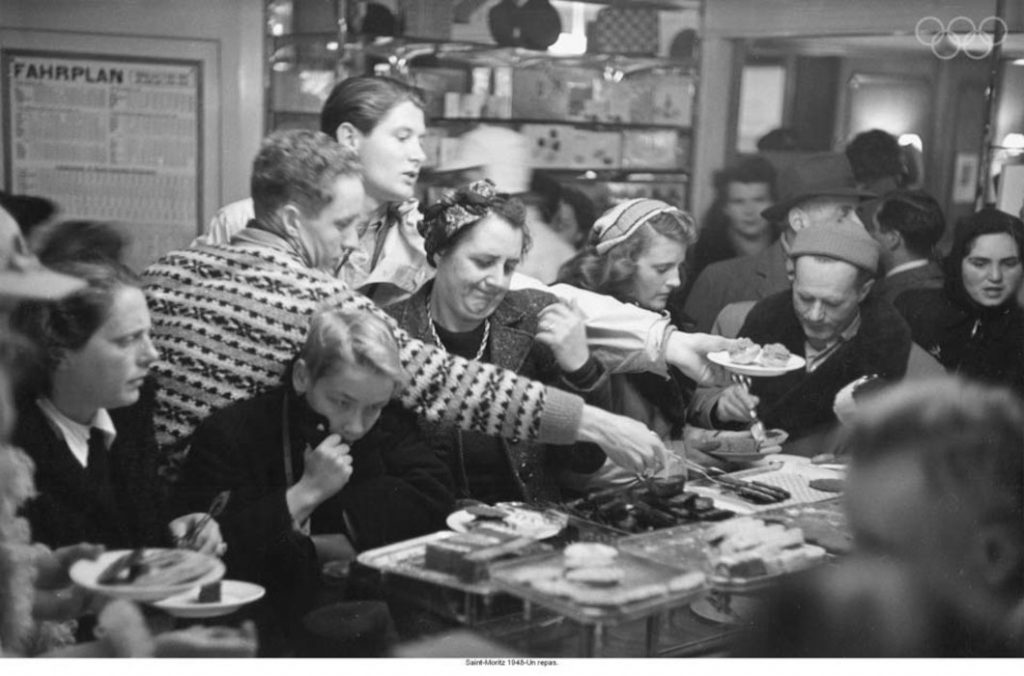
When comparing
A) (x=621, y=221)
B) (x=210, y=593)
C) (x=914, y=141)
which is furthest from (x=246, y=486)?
(x=914, y=141)

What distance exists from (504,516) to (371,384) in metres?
0.44

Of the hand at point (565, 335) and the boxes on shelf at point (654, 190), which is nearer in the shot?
the hand at point (565, 335)

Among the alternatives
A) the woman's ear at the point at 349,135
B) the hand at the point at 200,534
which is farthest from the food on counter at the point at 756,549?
the woman's ear at the point at 349,135

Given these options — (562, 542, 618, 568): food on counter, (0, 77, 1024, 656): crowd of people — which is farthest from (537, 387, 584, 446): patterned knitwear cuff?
(562, 542, 618, 568): food on counter

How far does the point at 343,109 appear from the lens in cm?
275

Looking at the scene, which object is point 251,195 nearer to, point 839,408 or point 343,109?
point 343,109

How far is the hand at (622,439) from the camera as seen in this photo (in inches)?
113

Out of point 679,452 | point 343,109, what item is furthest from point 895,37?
point 343,109

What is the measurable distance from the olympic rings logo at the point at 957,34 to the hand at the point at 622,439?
1.23 meters

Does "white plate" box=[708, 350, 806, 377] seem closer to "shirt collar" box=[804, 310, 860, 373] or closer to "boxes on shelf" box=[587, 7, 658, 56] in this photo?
"shirt collar" box=[804, 310, 860, 373]

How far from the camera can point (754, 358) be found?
3.07m

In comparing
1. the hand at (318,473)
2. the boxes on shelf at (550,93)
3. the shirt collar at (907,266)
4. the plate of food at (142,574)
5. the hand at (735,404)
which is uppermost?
the boxes on shelf at (550,93)

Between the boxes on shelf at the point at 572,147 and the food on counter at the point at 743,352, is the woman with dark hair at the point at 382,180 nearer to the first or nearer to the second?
the boxes on shelf at the point at 572,147

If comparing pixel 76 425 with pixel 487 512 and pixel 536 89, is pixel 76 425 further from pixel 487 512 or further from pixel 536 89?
pixel 536 89
